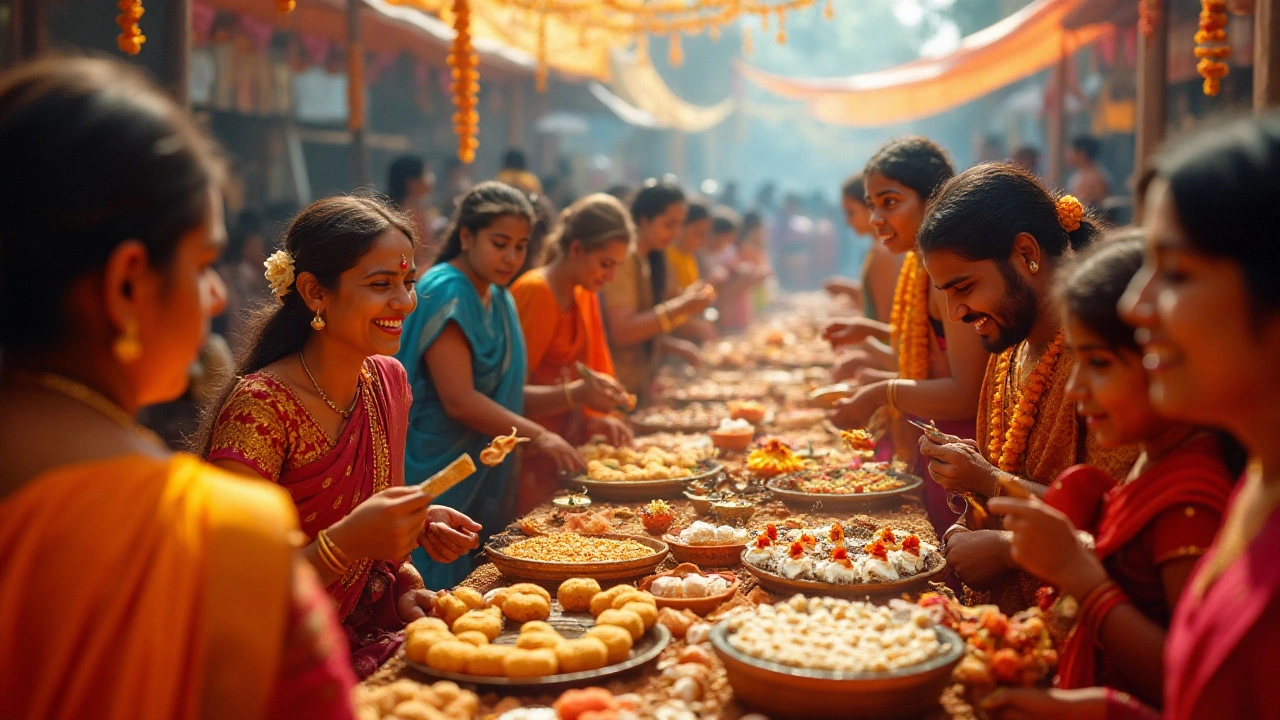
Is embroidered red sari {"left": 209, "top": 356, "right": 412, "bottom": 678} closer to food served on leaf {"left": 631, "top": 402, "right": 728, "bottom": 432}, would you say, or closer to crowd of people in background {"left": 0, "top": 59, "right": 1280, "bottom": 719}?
crowd of people in background {"left": 0, "top": 59, "right": 1280, "bottom": 719}

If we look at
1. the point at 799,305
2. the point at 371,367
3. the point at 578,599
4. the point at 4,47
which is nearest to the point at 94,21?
the point at 4,47

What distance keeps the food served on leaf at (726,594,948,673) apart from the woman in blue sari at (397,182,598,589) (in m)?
2.44

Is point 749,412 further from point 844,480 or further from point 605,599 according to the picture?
point 605,599

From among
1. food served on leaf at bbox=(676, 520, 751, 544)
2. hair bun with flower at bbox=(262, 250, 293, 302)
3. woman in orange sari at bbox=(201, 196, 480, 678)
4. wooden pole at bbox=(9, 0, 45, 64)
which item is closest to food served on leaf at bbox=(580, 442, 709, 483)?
food served on leaf at bbox=(676, 520, 751, 544)

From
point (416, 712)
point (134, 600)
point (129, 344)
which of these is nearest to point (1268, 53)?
point (416, 712)

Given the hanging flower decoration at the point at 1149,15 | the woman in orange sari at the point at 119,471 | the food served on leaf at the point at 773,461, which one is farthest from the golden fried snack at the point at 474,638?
the hanging flower decoration at the point at 1149,15

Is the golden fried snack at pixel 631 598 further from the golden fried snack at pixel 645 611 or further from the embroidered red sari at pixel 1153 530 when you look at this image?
the embroidered red sari at pixel 1153 530

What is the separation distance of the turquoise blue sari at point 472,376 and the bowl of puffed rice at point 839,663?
2634mm

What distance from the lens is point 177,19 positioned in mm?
5117

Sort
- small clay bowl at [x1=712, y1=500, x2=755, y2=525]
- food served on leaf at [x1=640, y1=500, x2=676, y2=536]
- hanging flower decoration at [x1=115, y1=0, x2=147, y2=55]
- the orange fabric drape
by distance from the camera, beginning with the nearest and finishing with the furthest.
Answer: the orange fabric drape, food served on leaf at [x1=640, y1=500, x2=676, y2=536], small clay bowl at [x1=712, y1=500, x2=755, y2=525], hanging flower decoration at [x1=115, y1=0, x2=147, y2=55]

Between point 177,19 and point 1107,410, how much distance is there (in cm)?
467

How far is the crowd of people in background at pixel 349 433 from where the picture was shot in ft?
4.84

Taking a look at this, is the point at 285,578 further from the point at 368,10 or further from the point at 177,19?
the point at 368,10

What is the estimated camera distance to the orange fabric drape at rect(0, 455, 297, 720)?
144cm
